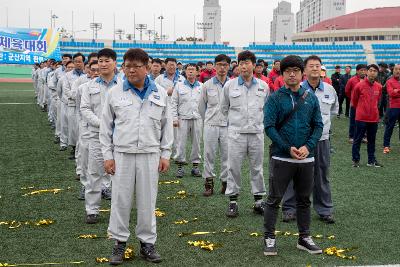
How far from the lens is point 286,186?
530 centimetres

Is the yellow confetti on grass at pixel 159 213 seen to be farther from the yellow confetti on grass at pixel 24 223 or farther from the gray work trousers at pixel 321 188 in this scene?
the gray work trousers at pixel 321 188

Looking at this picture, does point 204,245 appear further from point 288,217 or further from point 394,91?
point 394,91

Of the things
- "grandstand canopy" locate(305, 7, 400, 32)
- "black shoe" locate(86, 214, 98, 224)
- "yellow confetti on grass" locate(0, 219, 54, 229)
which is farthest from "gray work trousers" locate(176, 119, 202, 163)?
"grandstand canopy" locate(305, 7, 400, 32)

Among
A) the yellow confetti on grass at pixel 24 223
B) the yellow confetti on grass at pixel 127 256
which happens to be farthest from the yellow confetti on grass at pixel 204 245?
the yellow confetti on grass at pixel 24 223

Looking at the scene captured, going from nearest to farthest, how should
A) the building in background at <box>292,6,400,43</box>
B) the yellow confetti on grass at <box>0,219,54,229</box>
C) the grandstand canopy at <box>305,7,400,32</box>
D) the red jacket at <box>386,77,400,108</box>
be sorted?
the yellow confetti on grass at <box>0,219,54,229</box> < the red jacket at <box>386,77,400,108</box> < the building in background at <box>292,6,400,43</box> < the grandstand canopy at <box>305,7,400,32</box>

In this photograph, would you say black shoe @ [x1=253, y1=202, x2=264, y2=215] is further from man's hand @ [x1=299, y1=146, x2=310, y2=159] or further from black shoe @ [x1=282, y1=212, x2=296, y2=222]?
man's hand @ [x1=299, y1=146, x2=310, y2=159]

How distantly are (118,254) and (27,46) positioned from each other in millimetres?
43501

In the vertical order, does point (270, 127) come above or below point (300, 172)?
above

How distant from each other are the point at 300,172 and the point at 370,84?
5.79m

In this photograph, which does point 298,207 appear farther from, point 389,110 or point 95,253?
point 389,110

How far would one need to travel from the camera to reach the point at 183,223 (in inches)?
252

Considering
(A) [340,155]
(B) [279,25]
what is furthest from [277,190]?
(B) [279,25]

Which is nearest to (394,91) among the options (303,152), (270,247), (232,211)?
(232,211)

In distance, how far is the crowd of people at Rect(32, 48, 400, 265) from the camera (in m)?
5.01
